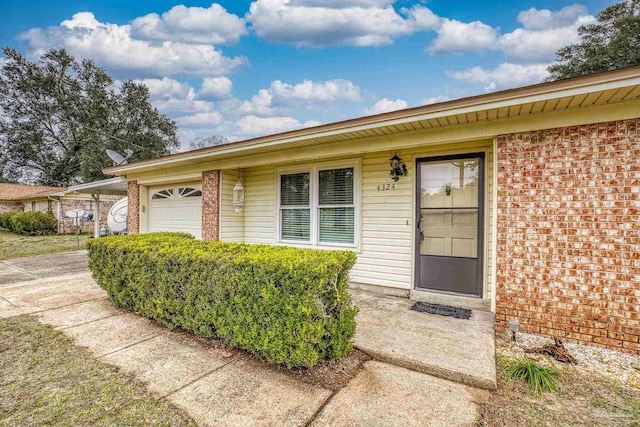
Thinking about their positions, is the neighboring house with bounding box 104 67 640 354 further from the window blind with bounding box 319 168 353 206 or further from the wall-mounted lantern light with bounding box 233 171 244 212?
the wall-mounted lantern light with bounding box 233 171 244 212

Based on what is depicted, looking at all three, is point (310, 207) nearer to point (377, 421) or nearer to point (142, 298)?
point (142, 298)

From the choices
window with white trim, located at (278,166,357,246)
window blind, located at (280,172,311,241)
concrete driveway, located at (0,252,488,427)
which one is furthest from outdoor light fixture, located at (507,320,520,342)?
window blind, located at (280,172,311,241)

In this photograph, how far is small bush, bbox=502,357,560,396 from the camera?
243 cm

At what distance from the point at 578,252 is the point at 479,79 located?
11.4m

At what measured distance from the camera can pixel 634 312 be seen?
3039 millimetres

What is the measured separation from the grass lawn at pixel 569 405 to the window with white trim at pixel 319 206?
11.0ft

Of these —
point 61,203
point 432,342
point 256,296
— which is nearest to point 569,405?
point 432,342

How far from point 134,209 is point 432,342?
8.67 metres

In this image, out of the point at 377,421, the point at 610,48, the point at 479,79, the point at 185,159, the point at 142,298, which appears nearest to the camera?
the point at 377,421

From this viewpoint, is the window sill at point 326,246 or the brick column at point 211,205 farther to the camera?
the brick column at point 211,205

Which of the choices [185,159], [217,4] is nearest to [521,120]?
[185,159]

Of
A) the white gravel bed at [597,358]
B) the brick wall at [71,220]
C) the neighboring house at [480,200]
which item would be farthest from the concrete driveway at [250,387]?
the brick wall at [71,220]

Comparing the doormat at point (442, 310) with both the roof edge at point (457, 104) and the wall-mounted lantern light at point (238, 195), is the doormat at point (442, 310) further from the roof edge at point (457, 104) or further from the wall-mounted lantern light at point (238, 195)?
the wall-mounted lantern light at point (238, 195)

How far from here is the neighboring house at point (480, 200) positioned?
310 centimetres
